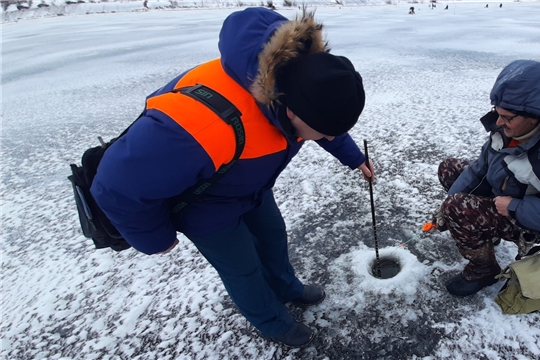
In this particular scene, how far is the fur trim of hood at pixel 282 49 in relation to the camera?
117 cm

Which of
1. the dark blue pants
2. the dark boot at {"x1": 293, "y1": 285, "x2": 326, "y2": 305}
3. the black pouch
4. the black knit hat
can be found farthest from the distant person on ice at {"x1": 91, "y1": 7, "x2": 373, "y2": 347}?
the dark boot at {"x1": 293, "y1": 285, "x2": 326, "y2": 305}

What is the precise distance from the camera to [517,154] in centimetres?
179

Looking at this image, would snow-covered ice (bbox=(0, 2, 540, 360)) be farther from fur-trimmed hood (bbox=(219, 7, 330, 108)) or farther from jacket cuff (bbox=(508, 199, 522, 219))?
fur-trimmed hood (bbox=(219, 7, 330, 108))

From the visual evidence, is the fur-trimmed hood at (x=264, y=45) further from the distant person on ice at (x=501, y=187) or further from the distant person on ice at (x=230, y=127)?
the distant person on ice at (x=501, y=187)

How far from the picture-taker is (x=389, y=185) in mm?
3385

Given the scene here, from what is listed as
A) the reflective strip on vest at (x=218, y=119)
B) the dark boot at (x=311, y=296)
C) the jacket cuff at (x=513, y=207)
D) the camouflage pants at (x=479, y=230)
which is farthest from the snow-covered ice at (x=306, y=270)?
the reflective strip on vest at (x=218, y=119)

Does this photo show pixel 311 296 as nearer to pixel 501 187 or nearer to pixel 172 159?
pixel 501 187

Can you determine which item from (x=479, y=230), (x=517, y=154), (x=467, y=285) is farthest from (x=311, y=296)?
(x=517, y=154)

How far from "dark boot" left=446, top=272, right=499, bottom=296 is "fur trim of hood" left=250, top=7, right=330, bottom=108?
1.75 metres

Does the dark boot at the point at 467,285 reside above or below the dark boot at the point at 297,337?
above

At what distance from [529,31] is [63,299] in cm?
1484

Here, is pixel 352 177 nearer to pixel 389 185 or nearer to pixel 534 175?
pixel 389 185

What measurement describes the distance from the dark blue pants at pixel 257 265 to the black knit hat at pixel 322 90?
0.70m

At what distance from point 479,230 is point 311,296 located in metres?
1.07
